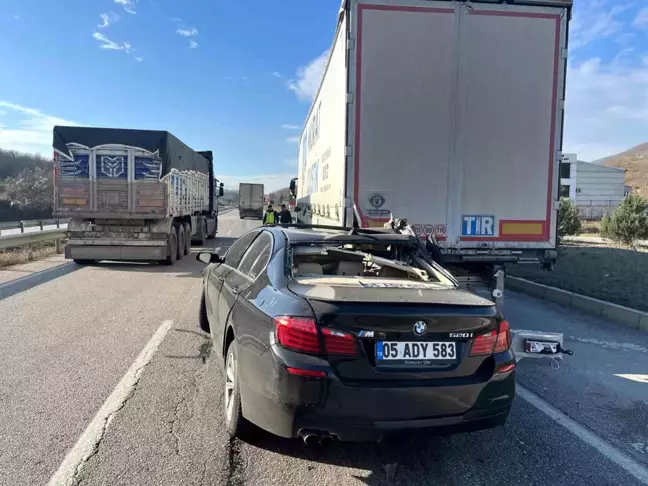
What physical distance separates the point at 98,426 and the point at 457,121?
5039 mm

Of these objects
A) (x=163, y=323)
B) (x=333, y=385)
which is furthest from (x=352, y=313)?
(x=163, y=323)

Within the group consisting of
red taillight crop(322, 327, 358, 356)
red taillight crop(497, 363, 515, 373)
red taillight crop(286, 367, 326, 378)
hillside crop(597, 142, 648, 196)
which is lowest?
red taillight crop(497, 363, 515, 373)

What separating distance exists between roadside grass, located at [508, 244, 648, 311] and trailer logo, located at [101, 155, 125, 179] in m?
9.69

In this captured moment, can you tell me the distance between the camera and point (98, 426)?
3.74m

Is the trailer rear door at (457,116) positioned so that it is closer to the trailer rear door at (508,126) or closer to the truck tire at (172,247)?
the trailer rear door at (508,126)

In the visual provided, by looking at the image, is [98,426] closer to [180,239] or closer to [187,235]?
[180,239]

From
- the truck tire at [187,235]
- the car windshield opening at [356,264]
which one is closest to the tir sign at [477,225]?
the car windshield opening at [356,264]

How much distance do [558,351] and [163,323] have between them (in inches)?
193

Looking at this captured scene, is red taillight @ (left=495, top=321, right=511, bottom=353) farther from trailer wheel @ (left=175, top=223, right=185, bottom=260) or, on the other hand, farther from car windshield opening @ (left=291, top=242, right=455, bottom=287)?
trailer wheel @ (left=175, top=223, right=185, bottom=260)

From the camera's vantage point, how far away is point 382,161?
6.25 m

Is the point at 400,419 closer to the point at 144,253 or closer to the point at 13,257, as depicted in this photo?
the point at 144,253

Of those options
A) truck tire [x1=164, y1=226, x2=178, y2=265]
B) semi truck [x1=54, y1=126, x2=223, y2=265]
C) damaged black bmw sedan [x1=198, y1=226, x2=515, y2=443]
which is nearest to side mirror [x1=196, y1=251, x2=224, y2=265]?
damaged black bmw sedan [x1=198, y1=226, x2=515, y2=443]

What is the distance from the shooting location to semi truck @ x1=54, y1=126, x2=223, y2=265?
12484 millimetres

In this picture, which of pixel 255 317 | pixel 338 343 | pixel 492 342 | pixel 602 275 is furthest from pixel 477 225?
pixel 602 275
